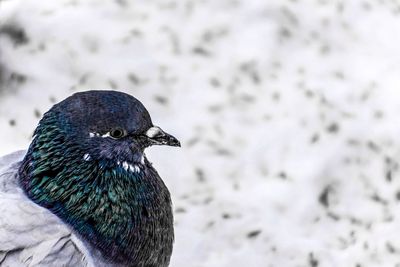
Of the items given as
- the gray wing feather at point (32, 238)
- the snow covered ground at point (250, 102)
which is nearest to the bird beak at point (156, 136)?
the gray wing feather at point (32, 238)

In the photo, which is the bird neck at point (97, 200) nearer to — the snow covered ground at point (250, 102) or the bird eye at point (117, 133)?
the bird eye at point (117, 133)

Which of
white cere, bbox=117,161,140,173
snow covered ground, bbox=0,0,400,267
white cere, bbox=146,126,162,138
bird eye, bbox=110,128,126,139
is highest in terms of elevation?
snow covered ground, bbox=0,0,400,267

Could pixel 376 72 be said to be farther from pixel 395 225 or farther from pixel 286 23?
pixel 395 225

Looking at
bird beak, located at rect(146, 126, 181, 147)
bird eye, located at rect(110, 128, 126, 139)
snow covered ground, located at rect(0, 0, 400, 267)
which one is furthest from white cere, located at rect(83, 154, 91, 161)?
snow covered ground, located at rect(0, 0, 400, 267)

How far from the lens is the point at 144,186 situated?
4.06 metres

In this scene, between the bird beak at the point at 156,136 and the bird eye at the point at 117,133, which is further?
the bird beak at the point at 156,136

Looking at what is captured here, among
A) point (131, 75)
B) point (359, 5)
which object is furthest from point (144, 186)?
point (359, 5)

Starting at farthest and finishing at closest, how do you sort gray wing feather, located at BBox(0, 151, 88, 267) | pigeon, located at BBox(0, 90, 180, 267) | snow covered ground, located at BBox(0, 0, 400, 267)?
snow covered ground, located at BBox(0, 0, 400, 267) → pigeon, located at BBox(0, 90, 180, 267) → gray wing feather, located at BBox(0, 151, 88, 267)

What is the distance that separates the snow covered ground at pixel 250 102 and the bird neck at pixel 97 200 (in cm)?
78

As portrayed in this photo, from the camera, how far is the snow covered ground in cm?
495

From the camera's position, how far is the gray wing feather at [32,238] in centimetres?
369

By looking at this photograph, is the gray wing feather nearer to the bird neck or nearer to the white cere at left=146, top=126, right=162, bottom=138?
the bird neck

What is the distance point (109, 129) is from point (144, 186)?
326mm

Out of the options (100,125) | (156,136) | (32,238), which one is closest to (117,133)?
(100,125)
